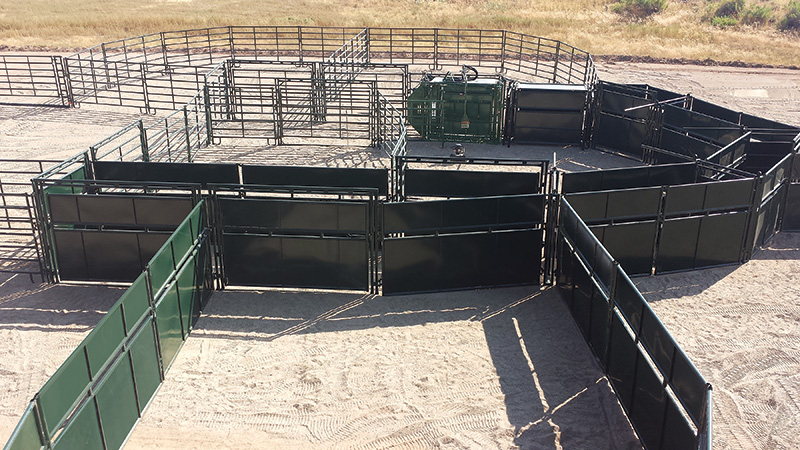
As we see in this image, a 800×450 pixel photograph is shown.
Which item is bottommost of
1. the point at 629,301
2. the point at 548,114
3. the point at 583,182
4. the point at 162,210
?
the point at 548,114

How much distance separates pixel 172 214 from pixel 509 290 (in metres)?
5.94

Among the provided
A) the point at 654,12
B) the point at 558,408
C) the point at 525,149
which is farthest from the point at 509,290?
the point at 654,12

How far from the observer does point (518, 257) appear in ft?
38.7

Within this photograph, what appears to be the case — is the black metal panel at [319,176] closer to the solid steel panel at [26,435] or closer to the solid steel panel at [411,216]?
the solid steel panel at [411,216]

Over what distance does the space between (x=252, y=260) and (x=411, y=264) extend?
2.73m

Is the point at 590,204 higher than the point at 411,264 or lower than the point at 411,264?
higher

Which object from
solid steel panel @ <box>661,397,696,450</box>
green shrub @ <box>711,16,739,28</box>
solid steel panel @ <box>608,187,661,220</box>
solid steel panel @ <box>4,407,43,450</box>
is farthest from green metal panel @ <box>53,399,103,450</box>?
green shrub @ <box>711,16,739,28</box>

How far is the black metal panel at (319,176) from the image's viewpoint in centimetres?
1288

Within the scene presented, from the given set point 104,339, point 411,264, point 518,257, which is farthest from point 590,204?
point 104,339

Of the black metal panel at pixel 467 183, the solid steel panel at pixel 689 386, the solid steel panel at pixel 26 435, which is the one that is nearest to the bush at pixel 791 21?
the black metal panel at pixel 467 183

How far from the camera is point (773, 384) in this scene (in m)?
9.34

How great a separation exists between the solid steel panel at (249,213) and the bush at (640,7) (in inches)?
1817

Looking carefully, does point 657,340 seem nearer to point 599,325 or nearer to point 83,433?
point 599,325

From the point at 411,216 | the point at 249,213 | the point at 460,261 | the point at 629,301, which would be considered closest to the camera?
the point at 629,301
